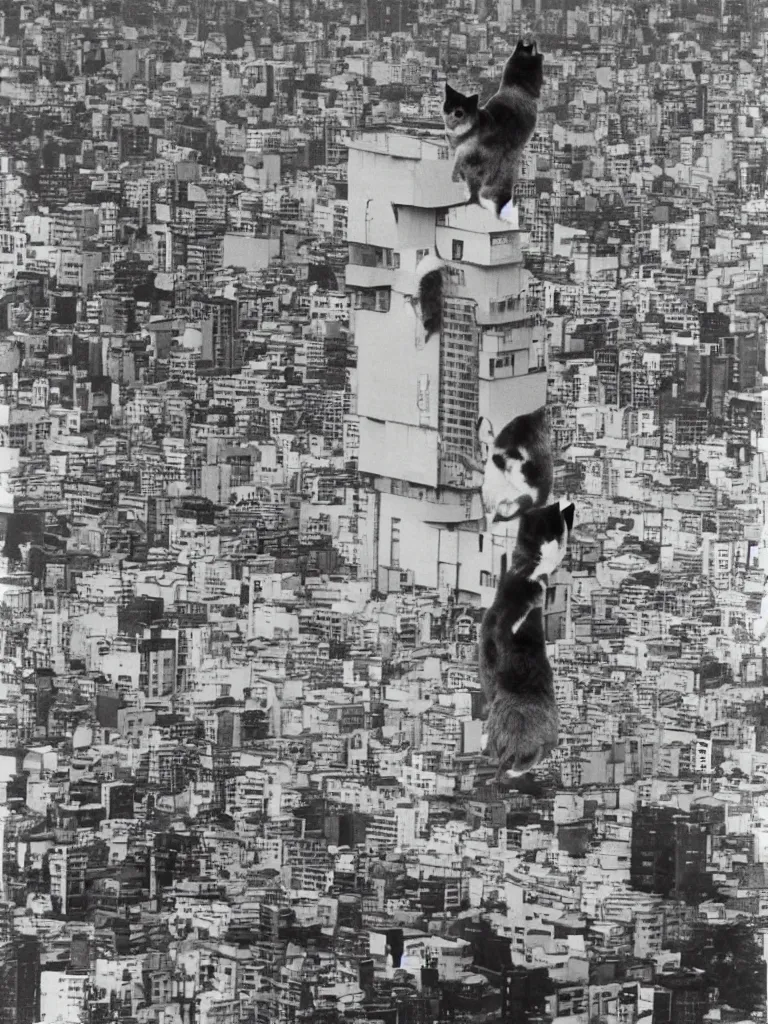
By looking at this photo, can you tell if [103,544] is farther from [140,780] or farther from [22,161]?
[22,161]

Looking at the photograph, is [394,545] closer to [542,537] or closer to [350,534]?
[350,534]

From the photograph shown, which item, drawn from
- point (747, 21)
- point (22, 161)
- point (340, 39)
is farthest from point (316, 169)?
point (747, 21)

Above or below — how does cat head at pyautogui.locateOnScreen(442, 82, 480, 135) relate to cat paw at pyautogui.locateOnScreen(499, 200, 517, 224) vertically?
above

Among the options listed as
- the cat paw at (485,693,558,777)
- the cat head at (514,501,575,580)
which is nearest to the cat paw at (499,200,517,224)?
the cat head at (514,501,575,580)

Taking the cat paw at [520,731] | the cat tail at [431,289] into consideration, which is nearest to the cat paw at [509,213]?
the cat tail at [431,289]

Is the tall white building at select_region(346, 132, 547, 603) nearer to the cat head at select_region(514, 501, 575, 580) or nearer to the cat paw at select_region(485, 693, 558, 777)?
the cat head at select_region(514, 501, 575, 580)

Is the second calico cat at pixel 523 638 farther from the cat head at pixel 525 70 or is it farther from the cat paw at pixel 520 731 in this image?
the cat head at pixel 525 70

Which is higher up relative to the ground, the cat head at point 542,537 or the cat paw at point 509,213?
the cat paw at point 509,213

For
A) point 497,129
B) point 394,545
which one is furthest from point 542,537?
point 497,129
